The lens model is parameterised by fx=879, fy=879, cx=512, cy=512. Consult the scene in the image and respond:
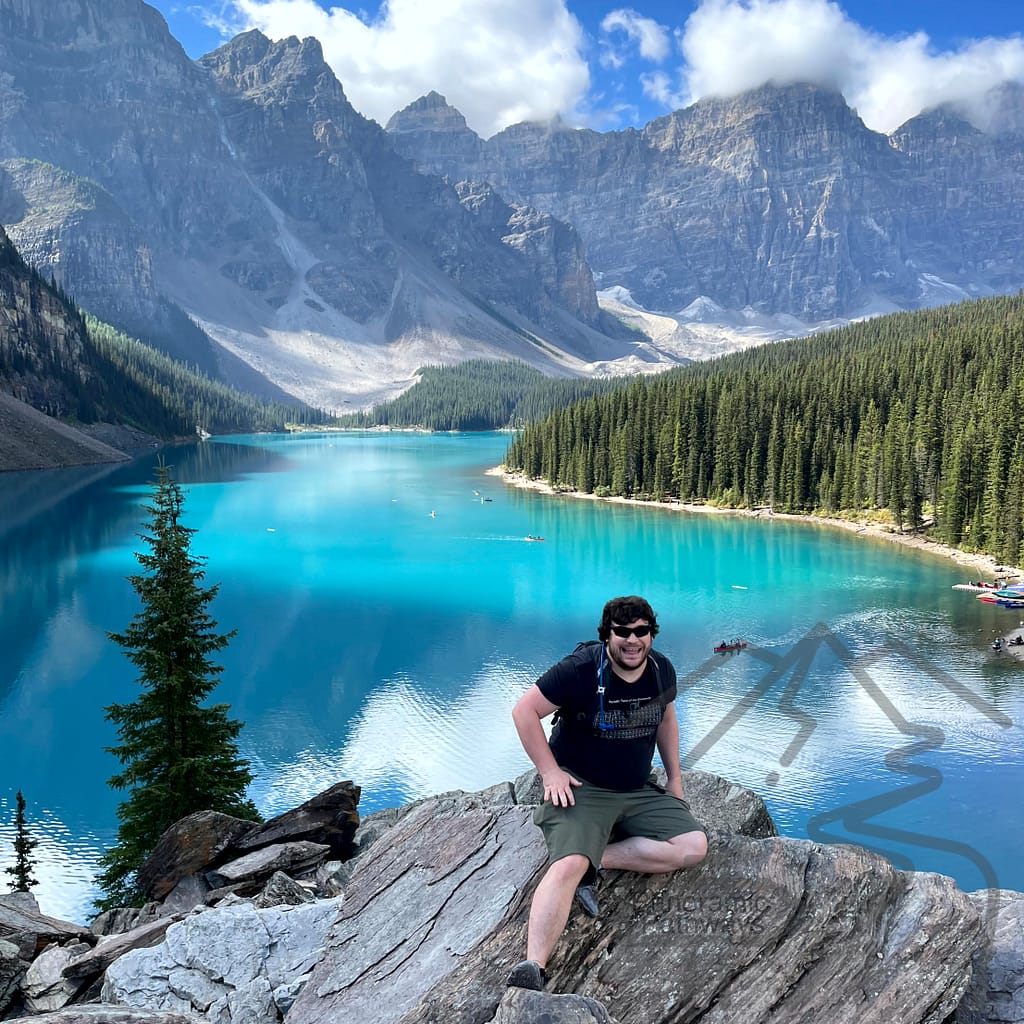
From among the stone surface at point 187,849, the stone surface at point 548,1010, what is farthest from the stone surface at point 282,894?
the stone surface at point 548,1010

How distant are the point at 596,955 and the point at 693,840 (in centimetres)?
121

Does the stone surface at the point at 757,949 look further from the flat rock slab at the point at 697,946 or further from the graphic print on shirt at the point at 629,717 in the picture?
the graphic print on shirt at the point at 629,717

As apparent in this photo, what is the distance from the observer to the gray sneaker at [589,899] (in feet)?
23.3

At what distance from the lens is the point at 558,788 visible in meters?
7.41

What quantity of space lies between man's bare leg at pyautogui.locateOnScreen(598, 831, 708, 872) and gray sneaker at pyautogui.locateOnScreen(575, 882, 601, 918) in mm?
238

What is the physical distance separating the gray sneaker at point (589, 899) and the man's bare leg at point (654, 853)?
0.24 m

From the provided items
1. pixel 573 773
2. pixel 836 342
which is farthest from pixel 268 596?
A: pixel 836 342

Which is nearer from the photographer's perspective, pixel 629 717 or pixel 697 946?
pixel 697 946

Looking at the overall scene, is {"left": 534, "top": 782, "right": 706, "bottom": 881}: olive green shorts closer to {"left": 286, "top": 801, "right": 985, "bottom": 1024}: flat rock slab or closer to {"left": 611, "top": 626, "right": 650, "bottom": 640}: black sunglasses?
{"left": 286, "top": 801, "right": 985, "bottom": 1024}: flat rock slab

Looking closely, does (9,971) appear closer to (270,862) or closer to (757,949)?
(270,862)

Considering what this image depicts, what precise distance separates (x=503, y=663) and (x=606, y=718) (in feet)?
122

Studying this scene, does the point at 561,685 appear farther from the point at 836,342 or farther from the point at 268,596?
the point at 836,342

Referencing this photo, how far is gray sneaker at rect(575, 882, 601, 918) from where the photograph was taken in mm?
7102

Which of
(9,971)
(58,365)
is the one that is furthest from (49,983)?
(58,365)
